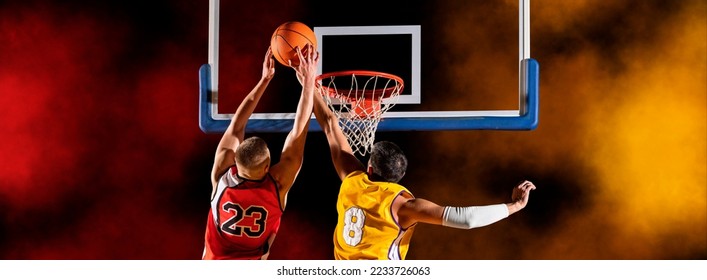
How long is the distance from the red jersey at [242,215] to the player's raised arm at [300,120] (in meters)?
0.09

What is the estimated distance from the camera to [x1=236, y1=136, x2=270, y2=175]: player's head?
→ 3457 millimetres

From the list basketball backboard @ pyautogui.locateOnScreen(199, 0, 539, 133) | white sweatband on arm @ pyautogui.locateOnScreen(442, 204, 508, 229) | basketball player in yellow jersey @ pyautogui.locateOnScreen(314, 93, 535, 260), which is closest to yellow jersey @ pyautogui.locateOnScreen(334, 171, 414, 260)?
basketball player in yellow jersey @ pyautogui.locateOnScreen(314, 93, 535, 260)

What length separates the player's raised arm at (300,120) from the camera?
3523 millimetres

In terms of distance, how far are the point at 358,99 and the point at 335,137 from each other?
0.84 ft

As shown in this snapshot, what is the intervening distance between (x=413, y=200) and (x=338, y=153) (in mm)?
567

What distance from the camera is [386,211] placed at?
127 inches

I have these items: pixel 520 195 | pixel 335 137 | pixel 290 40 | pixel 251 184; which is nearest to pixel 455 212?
pixel 520 195

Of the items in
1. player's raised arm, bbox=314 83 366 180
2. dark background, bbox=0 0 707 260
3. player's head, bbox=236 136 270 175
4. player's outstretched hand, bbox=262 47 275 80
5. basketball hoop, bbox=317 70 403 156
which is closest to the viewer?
player's head, bbox=236 136 270 175

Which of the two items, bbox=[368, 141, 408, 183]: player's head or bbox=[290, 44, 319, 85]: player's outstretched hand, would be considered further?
bbox=[290, 44, 319, 85]: player's outstretched hand

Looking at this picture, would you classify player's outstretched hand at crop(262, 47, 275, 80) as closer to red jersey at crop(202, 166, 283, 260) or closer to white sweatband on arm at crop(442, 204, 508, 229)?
red jersey at crop(202, 166, 283, 260)

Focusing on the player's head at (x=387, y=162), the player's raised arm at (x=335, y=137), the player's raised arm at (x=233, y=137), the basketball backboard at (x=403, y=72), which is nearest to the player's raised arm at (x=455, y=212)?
the player's head at (x=387, y=162)
